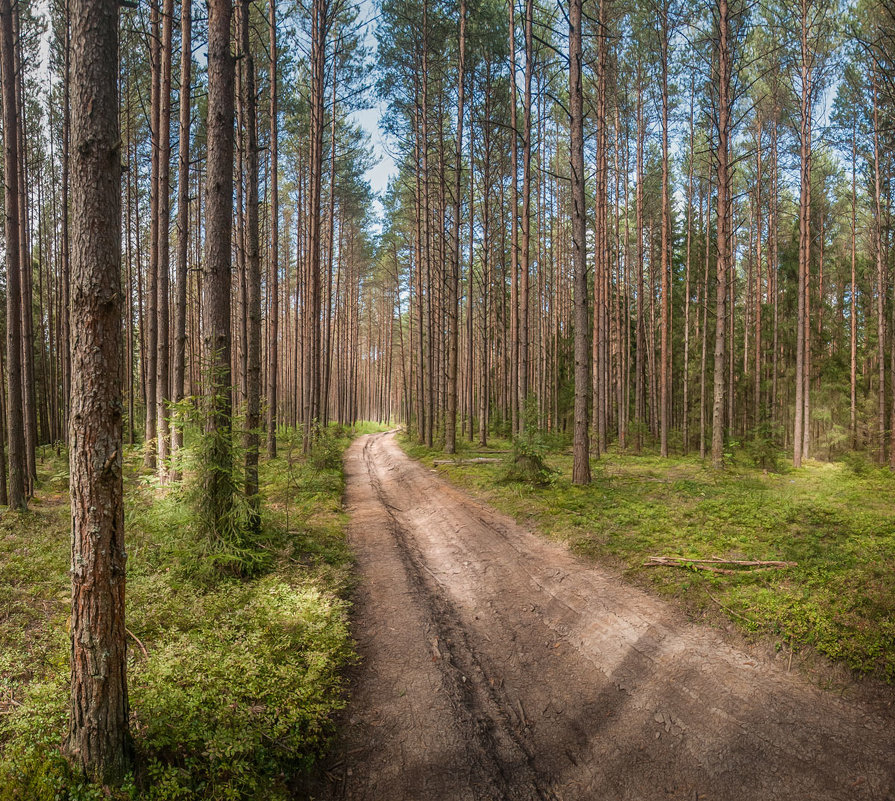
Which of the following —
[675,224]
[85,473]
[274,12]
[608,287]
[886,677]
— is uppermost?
[274,12]

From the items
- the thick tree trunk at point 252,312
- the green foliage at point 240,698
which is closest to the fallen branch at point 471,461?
the thick tree trunk at point 252,312

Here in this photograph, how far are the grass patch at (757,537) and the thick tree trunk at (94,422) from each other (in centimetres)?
493

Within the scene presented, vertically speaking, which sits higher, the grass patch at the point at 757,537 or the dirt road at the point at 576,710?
the grass patch at the point at 757,537

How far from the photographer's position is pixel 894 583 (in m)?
4.29

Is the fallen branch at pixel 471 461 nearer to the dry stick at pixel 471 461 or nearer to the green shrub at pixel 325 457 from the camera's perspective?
the dry stick at pixel 471 461

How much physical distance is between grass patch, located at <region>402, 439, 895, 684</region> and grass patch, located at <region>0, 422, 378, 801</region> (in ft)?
12.1

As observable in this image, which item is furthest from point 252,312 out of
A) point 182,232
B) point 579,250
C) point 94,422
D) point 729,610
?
point 729,610

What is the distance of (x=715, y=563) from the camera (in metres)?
5.54

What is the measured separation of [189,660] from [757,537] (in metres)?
6.82

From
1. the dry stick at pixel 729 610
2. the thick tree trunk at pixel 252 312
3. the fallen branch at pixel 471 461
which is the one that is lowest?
the dry stick at pixel 729 610

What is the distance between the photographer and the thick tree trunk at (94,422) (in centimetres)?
268

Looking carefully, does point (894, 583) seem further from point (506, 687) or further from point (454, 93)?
point (454, 93)

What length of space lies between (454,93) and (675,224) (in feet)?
42.4

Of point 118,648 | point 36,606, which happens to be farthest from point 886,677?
point 36,606
